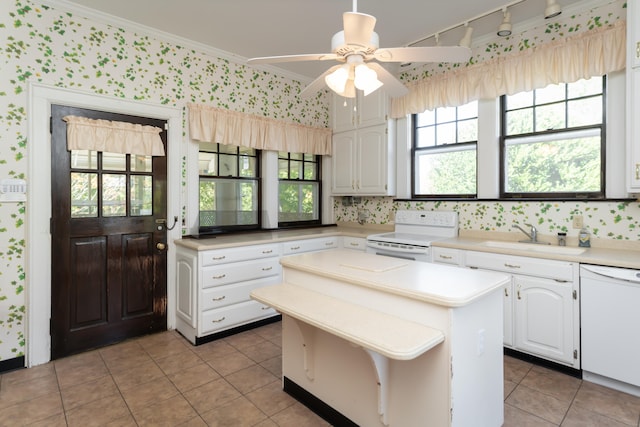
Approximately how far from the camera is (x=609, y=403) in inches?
81.0

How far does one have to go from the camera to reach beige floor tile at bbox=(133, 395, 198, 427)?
6.31 feet

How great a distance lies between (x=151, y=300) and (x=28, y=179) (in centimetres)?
144

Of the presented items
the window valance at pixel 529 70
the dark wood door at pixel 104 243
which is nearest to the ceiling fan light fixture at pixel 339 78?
the window valance at pixel 529 70

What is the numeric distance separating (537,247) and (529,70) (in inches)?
61.9

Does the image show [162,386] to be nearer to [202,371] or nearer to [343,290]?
[202,371]

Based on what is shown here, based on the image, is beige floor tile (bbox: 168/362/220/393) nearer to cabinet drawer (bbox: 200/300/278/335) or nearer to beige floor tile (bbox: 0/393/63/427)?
cabinet drawer (bbox: 200/300/278/335)

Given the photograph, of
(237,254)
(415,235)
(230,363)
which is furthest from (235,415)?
(415,235)

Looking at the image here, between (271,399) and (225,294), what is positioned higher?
(225,294)

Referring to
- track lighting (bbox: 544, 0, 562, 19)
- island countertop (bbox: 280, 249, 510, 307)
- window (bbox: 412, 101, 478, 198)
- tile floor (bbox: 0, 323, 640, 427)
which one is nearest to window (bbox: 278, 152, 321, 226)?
window (bbox: 412, 101, 478, 198)

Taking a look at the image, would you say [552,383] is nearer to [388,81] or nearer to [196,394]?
[388,81]

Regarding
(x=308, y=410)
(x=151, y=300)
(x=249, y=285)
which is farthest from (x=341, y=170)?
(x=308, y=410)

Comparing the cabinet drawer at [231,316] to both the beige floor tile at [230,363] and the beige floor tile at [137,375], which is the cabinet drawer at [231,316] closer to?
the beige floor tile at [230,363]

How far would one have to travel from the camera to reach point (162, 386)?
7.50 ft

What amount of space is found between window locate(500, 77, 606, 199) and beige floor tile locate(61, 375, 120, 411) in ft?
12.3
